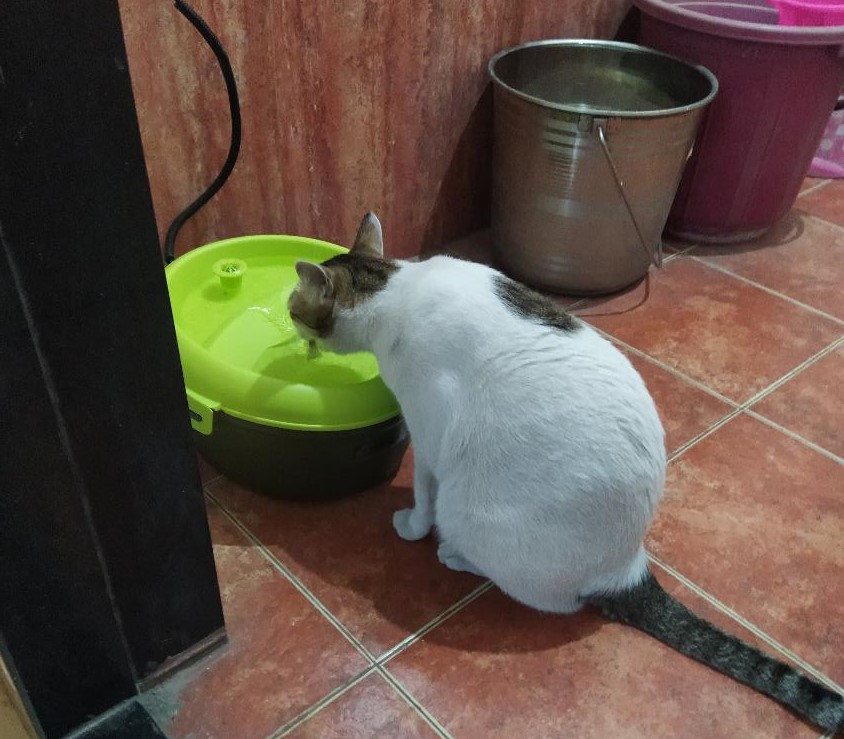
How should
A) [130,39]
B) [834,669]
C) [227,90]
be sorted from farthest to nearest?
[227,90], [130,39], [834,669]

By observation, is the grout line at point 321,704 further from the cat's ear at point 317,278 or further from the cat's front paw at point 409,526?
the cat's ear at point 317,278

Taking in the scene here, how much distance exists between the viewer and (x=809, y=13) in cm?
177

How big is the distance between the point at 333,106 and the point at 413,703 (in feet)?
3.43

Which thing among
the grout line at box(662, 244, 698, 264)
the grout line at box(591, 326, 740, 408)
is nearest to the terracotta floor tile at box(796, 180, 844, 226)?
the grout line at box(662, 244, 698, 264)

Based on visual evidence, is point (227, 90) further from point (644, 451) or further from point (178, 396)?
point (644, 451)

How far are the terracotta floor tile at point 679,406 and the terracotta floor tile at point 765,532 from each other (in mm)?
30

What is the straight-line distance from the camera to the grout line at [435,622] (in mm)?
1029

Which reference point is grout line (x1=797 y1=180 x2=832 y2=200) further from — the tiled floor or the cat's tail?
the cat's tail

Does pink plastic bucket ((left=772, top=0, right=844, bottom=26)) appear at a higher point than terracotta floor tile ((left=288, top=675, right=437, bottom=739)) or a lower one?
higher

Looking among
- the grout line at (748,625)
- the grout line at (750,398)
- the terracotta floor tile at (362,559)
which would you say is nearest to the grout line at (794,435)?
the grout line at (750,398)

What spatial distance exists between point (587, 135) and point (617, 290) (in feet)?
1.35

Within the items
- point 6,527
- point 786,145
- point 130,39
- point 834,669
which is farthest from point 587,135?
point 6,527

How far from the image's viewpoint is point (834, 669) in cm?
104

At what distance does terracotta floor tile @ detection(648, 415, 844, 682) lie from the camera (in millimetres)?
1107
